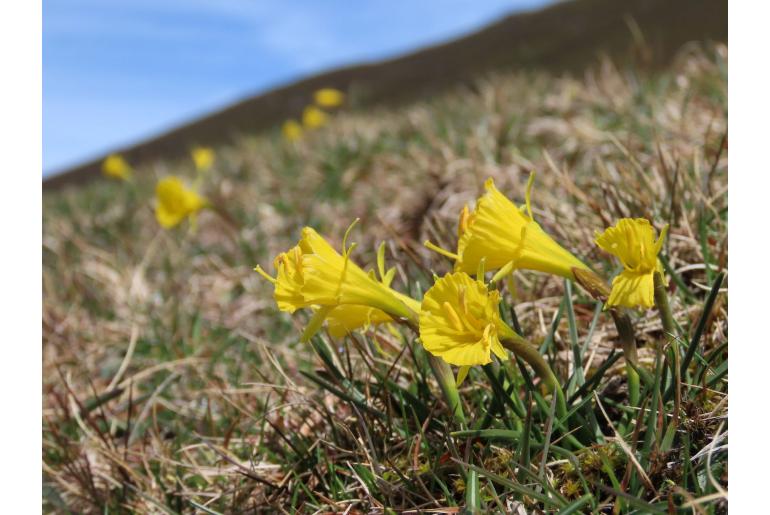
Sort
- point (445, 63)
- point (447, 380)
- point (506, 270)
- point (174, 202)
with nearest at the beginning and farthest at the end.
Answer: point (506, 270), point (447, 380), point (174, 202), point (445, 63)

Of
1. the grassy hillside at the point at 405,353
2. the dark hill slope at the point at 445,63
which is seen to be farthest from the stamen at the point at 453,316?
the dark hill slope at the point at 445,63

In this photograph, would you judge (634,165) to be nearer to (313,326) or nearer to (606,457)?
(606,457)

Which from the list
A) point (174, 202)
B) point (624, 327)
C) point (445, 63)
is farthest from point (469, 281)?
point (445, 63)

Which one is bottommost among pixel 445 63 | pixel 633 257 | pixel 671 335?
pixel 445 63

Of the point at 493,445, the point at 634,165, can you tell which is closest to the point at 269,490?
the point at 493,445

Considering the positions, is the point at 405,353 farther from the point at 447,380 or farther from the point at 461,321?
the point at 461,321

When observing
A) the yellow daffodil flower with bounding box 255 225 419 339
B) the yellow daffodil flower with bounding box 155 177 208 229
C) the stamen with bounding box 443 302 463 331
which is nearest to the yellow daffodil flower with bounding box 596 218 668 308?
the stamen with bounding box 443 302 463 331

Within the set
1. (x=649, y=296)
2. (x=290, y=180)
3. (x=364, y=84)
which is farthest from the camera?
(x=364, y=84)
